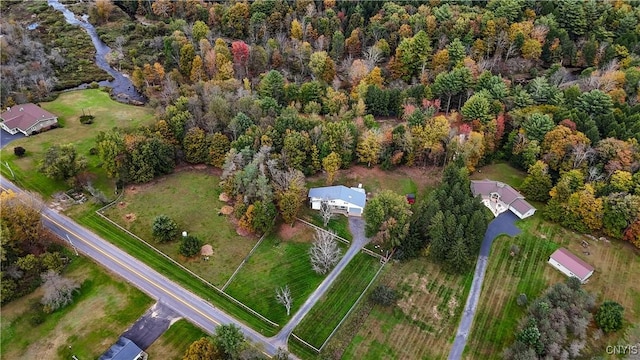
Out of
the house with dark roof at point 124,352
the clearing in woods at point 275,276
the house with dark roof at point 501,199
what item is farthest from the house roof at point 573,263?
the house with dark roof at point 124,352

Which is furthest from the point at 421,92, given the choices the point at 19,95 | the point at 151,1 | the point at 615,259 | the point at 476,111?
the point at 151,1

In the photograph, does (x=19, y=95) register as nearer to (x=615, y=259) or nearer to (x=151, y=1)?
(x=151, y=1)

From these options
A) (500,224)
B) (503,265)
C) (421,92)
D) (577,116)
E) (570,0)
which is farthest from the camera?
(570,0)

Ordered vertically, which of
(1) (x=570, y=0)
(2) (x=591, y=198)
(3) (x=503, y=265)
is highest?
(1) (x=570, y=0)

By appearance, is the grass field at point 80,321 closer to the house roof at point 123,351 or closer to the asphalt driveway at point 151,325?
the asphalt driveway at point 151,325

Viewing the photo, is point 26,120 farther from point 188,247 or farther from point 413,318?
point 413,318

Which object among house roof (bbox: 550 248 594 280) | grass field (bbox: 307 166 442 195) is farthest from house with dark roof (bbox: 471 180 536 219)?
house roof (bbox: 550 248 594 280)
